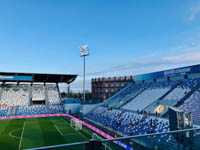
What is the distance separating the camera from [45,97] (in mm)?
52375

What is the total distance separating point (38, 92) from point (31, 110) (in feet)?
28.7

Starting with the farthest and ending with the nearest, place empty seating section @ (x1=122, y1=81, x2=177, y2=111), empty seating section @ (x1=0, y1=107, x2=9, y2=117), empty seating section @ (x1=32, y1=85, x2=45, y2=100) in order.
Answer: empty seating section @ (x1=32, y1=85, x2=45, y2=100) < empty seating section @ (x1=0, y1=107, x2=9, y2=117) < empty seating section @ (x1=122, y1=81, x2=177, y2=111)

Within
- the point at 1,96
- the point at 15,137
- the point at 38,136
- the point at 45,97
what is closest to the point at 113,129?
the point at 38,136

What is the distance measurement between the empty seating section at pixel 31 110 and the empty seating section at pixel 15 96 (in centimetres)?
250

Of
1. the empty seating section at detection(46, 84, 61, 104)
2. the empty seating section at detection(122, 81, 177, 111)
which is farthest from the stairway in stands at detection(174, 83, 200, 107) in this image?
Result: the empty seating section at detection(46, 84, 61, 104)

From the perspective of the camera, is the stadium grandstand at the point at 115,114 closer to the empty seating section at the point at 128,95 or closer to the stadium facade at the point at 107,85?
the empty seating section at the point at 128,95

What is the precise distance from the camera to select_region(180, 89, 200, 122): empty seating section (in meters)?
21.9

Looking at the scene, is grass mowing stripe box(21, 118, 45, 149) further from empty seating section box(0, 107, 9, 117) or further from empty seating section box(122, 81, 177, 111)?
empty seating section box(0, 107, 9, 117)

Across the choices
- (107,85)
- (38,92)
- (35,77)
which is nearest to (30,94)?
(38,92)

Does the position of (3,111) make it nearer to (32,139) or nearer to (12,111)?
(12,111)

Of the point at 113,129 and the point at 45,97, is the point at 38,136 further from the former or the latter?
the point at 45,97

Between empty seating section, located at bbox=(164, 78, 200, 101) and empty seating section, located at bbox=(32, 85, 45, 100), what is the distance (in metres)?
38.9

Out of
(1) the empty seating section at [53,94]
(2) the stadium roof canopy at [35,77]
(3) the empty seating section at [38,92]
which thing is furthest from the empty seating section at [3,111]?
(1) the empty seating section at [53,94]

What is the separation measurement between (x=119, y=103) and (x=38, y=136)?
20.4 meters
